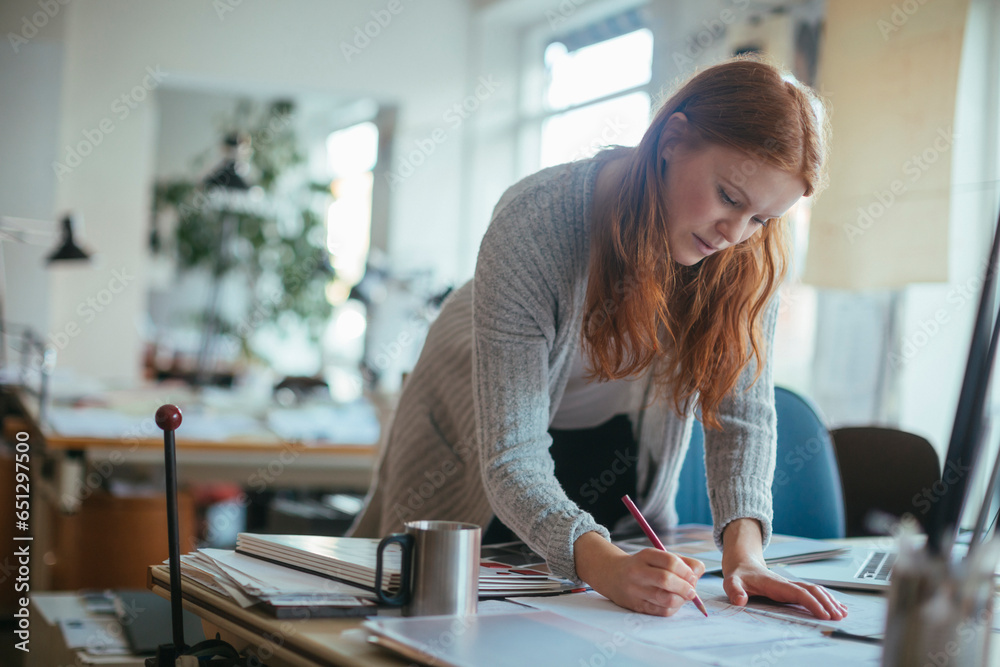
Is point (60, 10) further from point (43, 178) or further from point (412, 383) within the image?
point (412, 383)

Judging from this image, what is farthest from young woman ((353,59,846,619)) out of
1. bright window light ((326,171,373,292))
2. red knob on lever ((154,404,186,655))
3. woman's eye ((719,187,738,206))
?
bright window light ((326,171,373,292))

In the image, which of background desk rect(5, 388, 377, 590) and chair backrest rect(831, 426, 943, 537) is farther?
background desk rect(5, 388, 377, 590)

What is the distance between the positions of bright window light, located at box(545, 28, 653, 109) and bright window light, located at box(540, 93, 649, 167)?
69 millimetres

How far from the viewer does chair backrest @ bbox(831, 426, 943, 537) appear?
1.89 m

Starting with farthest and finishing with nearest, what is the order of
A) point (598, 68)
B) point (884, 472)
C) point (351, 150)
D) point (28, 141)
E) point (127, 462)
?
point (351, 150) < point (598, 68) < point (28, 141) < point (127, 462) < point (884, 472)

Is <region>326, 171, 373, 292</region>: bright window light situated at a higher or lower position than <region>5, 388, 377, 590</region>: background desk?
higher

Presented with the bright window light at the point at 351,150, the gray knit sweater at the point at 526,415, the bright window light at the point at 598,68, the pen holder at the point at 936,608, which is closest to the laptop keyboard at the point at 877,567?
the gray knit sweater at the point at 526,415

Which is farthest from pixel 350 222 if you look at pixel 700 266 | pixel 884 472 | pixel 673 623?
pixel 673 623

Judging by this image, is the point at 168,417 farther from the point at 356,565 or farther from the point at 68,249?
the point at 68,249

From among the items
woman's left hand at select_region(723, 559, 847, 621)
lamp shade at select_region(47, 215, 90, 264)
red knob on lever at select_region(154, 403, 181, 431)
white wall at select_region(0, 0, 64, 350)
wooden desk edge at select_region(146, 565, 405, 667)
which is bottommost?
wooden desk edge at select_region(146, 565, 405, 667)

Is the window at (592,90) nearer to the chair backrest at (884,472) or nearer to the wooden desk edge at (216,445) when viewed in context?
the wooden desk edge at (216,445)

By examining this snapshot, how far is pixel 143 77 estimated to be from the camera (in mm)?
5062

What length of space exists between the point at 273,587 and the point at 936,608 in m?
0.56

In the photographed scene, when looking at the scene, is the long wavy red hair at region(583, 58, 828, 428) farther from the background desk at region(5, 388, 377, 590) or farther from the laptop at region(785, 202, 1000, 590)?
the background desk at region(5, 388, 377, 590)
